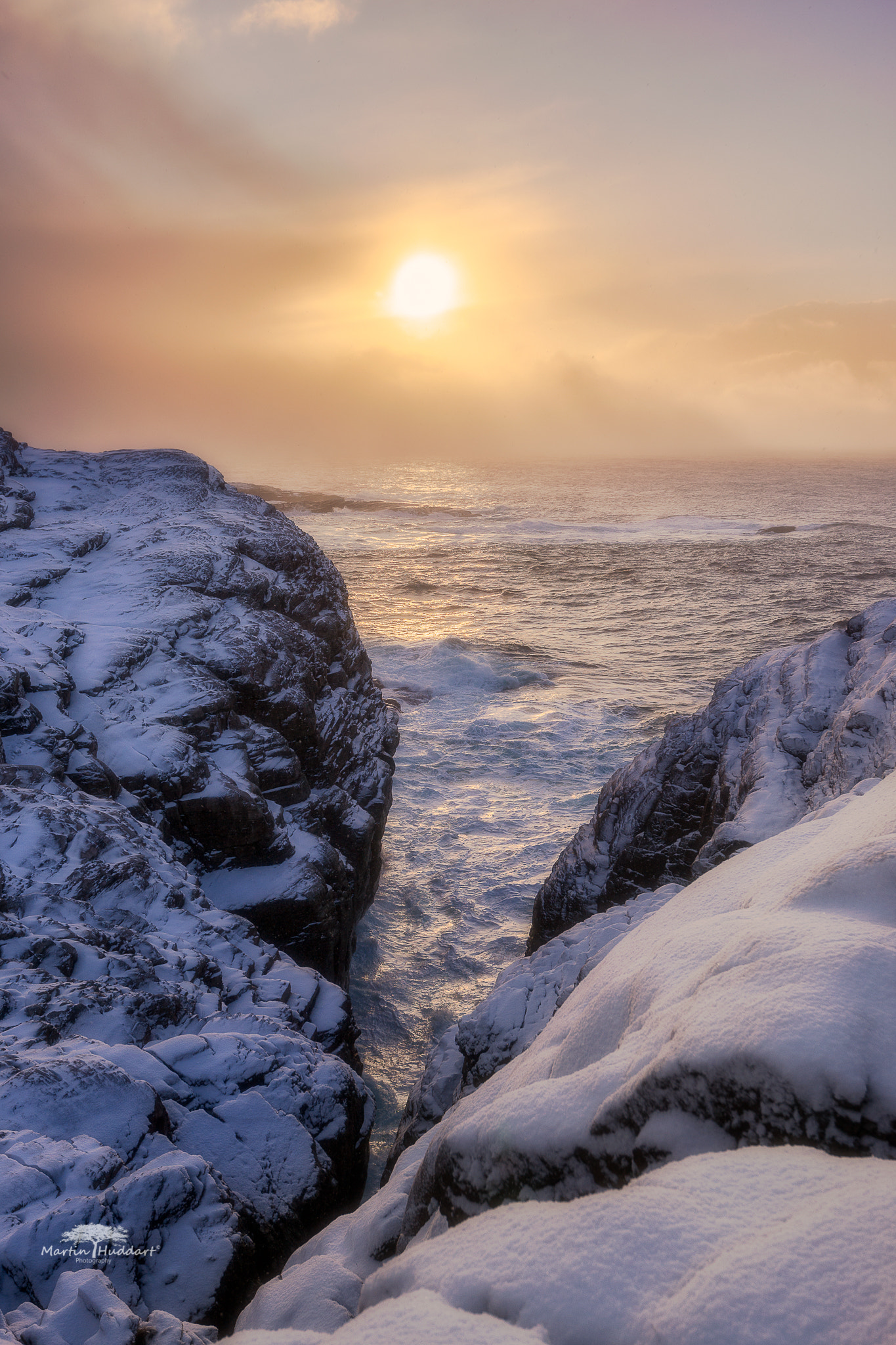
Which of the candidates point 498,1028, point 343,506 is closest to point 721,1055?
point 498,1028

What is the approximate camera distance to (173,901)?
23.8ft

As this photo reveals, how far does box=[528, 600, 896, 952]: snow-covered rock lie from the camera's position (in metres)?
7.76

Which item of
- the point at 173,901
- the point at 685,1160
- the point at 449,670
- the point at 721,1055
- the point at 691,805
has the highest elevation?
the point at 721,1055

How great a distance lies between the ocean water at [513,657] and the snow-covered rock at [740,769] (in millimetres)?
2418

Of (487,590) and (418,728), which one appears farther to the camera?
(487,590)

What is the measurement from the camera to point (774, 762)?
8.75 metres

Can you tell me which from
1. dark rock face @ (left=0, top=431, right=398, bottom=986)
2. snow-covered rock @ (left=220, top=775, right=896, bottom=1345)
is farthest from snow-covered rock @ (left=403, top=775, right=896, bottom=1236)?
dark rock face @ (left=0, top=431, right=398, bottom=986)

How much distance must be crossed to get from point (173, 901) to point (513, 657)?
840 inches

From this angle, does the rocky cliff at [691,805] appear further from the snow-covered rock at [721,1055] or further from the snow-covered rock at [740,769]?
the snow-covered rock at [721,1055]

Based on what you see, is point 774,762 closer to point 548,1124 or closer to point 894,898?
point 894,898

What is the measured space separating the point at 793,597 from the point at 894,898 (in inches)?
1441

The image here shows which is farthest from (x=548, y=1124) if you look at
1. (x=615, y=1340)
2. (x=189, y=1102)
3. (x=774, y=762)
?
(x=774, y=762)

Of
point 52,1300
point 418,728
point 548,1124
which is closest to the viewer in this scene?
point 548,1124

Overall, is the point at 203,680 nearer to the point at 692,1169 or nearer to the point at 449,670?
the point at 692,1169
